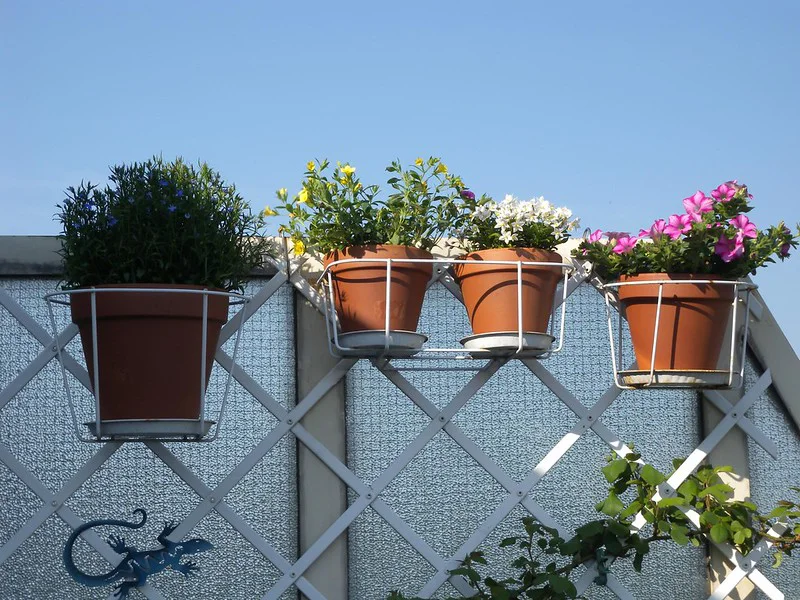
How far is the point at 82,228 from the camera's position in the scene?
1.66 metres

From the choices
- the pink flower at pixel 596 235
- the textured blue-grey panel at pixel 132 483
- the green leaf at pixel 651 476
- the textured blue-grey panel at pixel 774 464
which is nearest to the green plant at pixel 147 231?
the textured blue-grey panel at pixel 132 483

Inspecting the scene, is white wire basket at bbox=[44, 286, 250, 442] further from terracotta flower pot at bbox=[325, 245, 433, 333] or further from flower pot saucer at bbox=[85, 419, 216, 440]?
terracotta flower pot at bbox=[325, 245, 433, 333]

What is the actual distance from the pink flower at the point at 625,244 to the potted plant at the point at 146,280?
0.71 metres

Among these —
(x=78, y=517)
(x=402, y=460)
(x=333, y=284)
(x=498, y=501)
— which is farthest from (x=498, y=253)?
(x=78, y=517)

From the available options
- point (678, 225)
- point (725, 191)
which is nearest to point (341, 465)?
point (678, 225)

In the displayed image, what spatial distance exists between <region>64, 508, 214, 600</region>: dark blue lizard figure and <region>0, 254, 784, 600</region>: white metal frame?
0.06ft

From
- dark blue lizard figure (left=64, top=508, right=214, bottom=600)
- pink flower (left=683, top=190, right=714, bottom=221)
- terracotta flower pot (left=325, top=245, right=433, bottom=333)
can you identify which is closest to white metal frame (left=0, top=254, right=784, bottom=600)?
dark blue lizard figure (left=64, top=508, right=214, bottom=600)

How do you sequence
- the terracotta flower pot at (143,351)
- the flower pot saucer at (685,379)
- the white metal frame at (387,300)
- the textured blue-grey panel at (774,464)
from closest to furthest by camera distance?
1. the terracotta flower pot at (143,351)
2. the white metal frame at (387,300)
3. the flower pot saucer at (685,379)
4. the textured blue-grey panel at (774,464)

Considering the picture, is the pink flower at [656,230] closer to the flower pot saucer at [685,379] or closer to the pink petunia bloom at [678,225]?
the pink petunia bloom at [678,225]

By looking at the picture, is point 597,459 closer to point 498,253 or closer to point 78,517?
point 498,253

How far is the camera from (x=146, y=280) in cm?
167

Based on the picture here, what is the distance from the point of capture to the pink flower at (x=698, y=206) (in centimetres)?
185

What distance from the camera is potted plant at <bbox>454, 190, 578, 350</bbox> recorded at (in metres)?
1.79

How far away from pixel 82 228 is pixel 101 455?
0.42 meters
